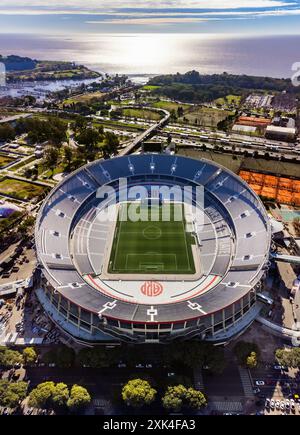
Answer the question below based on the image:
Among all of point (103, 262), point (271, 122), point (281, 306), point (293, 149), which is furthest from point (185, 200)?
point (271, 122)

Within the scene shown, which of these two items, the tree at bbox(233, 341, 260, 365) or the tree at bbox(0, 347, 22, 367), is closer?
the tree at bbox(0, 347, 22, 367)

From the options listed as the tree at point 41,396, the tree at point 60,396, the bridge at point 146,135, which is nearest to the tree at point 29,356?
the tree at point 41,396

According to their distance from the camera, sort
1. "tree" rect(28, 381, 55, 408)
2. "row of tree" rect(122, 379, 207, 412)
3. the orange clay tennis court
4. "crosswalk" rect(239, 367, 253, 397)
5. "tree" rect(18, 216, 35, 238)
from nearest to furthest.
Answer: "row of tree" rect(122, 379, 207, 412) < "tree" rect(28, 381, 55, 408) < "crosswalk" rect(239, 367, 253, 397) < "tree" rect(18, 216, 35, 238) < the orange clay tennis court

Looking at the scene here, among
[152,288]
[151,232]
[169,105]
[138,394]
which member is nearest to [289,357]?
[138,394]

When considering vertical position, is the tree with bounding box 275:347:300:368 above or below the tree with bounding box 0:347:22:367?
above

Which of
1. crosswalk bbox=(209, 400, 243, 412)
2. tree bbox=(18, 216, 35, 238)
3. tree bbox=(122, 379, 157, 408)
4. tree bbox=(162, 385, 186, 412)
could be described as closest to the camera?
tree bbox=(162, 385, 186, 412)

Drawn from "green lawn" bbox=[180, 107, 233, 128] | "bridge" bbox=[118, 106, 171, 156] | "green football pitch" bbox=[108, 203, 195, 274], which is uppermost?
"green lawn" bbox=[180, 107, 233, 128]

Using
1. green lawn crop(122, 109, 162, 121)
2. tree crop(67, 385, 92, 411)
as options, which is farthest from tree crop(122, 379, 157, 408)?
green lawn crop(122, 109, 162, 121)

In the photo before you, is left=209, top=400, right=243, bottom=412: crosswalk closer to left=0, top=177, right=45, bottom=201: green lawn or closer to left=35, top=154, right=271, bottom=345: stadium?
left=35, top=154, right=271, bottom=345: stadium

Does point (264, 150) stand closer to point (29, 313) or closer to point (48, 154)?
point (48, 154)
